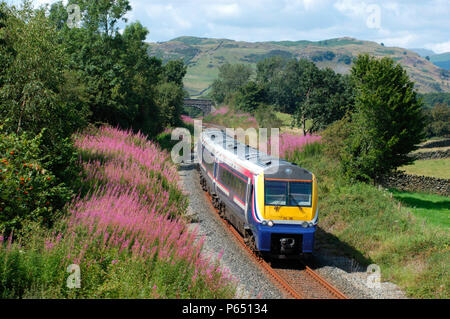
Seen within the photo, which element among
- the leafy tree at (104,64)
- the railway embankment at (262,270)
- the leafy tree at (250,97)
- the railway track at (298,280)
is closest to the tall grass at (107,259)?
the railway embankment at (262,270)

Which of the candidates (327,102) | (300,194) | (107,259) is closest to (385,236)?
(300,194)

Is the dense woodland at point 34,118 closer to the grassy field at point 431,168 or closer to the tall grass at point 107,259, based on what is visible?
the tall grass at point 107,259

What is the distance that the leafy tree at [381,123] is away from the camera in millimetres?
22859

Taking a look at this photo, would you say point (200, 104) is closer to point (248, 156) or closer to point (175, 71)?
point (175, 71)

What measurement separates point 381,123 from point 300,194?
1251cm

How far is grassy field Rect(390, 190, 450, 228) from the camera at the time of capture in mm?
20263

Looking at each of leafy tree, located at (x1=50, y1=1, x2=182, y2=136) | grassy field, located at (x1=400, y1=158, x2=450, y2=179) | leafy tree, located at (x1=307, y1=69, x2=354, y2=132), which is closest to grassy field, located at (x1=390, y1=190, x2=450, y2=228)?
grassy field, located at (x1=400, y1=158, x2=450, y2=179)

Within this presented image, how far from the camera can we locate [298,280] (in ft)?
41.4

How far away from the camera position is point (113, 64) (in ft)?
100.0

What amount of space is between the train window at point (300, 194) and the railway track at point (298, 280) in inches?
85.4

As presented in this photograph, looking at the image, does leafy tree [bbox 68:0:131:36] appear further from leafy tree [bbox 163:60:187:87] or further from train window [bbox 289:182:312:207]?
leafy tree [bbox 163:60:187:87]

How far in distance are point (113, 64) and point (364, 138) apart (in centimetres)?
1888

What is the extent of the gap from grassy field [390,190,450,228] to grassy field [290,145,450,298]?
165mm
